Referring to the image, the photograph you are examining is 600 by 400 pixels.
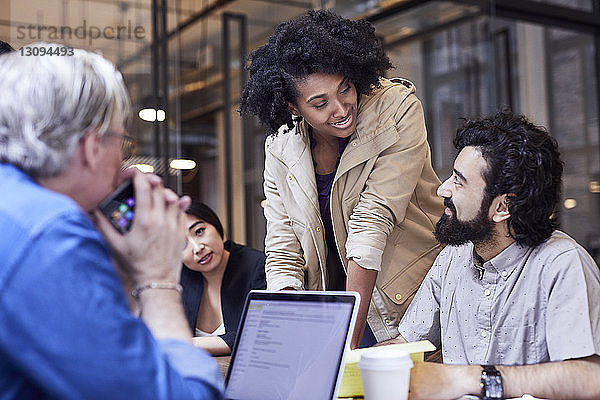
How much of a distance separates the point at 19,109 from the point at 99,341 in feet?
1.12

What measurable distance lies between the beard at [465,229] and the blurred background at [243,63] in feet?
5.96

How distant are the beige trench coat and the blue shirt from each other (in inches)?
50.9

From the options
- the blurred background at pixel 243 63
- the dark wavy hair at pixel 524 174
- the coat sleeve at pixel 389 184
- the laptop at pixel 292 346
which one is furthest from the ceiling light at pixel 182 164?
the laptop at pixel 292 346

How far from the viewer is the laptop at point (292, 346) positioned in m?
1.38

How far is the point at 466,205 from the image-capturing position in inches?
82.3

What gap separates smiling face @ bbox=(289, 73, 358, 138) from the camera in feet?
7.32

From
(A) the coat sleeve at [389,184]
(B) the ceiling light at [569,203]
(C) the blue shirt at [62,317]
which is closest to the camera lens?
(C) the blue shirt at [62,317]

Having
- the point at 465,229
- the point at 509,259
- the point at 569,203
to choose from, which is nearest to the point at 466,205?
the point at 465,229

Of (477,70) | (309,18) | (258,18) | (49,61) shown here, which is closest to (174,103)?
(258,18)

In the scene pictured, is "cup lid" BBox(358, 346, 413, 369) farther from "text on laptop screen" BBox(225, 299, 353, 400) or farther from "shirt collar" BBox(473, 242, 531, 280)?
"shirt collar" BBox(473, 242, 531, 280)

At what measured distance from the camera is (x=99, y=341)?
0.89 meters

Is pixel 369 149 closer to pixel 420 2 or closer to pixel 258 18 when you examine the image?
pixel 258 18

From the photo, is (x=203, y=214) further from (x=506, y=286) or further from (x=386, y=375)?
(x=386, y=375)

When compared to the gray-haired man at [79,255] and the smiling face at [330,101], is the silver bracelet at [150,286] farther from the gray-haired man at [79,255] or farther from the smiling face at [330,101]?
the smiling face at [330,101]
